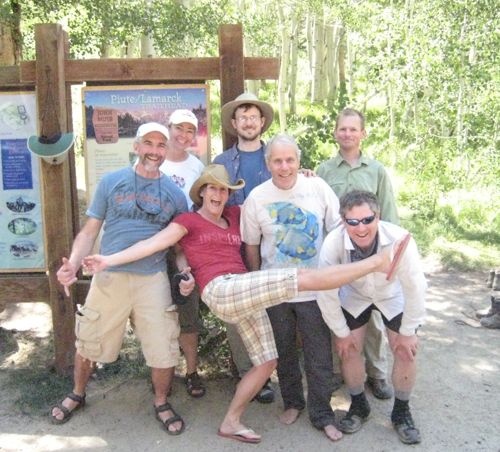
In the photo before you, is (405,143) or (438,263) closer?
(438,263)

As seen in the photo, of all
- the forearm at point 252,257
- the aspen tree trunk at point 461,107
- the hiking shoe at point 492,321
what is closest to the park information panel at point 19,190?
the forearm at point 252,257

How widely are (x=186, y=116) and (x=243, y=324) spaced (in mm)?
1443

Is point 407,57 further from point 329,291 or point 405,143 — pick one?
point 329,291

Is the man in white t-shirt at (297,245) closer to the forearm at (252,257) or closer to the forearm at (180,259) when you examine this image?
the forearm at (252,257)

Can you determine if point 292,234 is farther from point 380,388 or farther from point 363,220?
point 380,388

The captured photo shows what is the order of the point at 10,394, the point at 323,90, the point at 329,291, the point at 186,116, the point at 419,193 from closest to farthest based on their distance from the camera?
the point at 329,291 < the point at 186,116 < the point at 10,394 < the point at 419,193 < the point at 323,90

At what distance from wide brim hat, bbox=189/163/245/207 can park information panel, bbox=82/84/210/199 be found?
0.76 meters

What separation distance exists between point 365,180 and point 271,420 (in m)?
1.76

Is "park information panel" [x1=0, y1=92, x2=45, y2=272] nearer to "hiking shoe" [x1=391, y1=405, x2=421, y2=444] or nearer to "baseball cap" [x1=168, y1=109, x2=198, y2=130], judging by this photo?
"baseball cap" [x1=168, y1=109, x2=198, y2=130]

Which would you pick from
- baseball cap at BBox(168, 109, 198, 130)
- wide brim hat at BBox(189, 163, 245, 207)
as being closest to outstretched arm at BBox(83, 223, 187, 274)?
wide brim hat at BBox(189, 163, 245, 207)

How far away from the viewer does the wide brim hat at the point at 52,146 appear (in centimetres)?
427

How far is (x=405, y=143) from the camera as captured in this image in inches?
543

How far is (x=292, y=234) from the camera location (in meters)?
3.75

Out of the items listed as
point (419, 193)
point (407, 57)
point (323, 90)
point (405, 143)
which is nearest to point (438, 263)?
point (419, 193)
